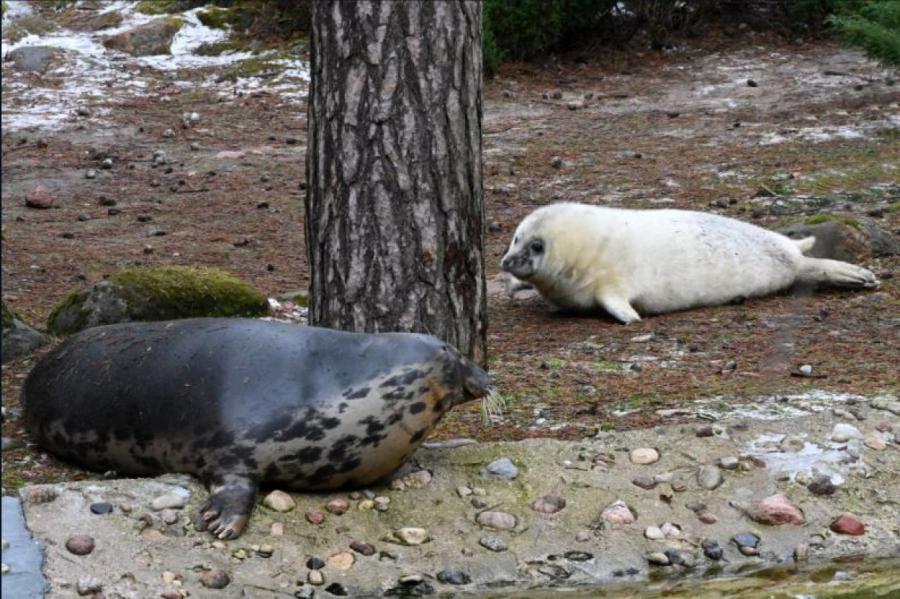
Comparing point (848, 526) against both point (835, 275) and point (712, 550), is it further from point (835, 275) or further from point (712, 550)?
point (835, 275)

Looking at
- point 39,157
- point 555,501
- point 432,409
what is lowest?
point 39,157

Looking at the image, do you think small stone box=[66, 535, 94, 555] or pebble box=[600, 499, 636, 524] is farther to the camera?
pebble box=[600, 499, 636, 524]

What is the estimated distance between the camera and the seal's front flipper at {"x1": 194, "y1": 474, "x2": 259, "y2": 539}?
12.1 feet

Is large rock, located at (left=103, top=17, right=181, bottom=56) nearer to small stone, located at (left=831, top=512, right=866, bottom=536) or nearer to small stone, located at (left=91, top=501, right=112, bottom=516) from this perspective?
small stone, located at (left=91, top=501, right=112, bottom=516)

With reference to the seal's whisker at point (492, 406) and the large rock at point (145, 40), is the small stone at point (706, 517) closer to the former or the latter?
the seal's whisker at point (492, 406)

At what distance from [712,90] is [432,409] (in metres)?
9.19

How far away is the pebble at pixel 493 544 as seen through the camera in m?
3.87

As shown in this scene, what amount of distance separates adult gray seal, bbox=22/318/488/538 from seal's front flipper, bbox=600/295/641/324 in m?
2.27

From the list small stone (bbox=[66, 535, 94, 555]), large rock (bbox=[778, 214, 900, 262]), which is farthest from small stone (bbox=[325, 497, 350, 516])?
large rock (bbox=[778, 214, 900, 262])

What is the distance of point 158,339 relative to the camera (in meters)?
4.29

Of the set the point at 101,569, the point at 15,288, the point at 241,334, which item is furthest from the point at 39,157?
the point at 101,569

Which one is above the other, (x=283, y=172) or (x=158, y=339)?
(x=158, y=339)

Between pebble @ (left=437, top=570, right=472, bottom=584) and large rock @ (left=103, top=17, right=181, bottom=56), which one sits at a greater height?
pebble @ (left=437, top=570, right=472, bottom=584)

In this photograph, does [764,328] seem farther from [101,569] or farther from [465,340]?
[101,569]
